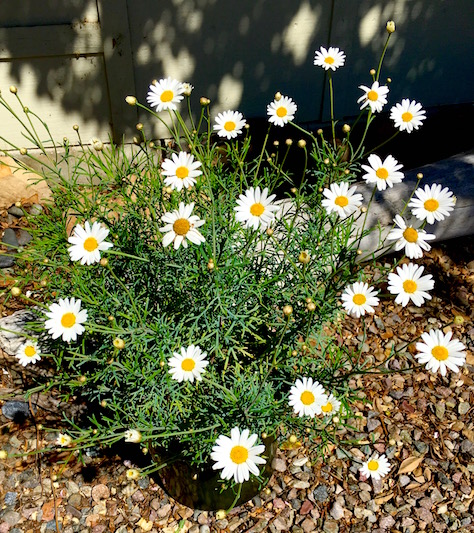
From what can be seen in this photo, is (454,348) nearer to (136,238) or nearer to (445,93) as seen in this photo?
(136,238)

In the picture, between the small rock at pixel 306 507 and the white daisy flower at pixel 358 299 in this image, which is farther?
the small rock at pixel 306 507

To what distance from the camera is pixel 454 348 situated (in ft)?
5.97

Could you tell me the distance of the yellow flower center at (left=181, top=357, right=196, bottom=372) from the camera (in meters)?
1.85

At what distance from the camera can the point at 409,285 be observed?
1.91 meters

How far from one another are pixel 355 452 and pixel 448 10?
341cm

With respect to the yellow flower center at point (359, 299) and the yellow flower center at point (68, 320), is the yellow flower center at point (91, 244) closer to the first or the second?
the yellow flower center at point (68, 320)

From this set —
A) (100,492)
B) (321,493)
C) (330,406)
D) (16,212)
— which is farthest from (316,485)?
(16,212)

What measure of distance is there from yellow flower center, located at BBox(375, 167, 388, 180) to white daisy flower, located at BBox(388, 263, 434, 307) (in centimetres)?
35

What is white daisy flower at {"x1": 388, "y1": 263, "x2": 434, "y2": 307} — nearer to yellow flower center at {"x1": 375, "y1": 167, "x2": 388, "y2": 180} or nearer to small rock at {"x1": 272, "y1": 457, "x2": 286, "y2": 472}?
yellow flower center at {"x1": 375, "y1": 167, "x2": 388, "y2": 180}

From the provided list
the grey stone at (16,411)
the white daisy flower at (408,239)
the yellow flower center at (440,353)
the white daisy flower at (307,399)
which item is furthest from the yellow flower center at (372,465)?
the grey stone at (16,411)

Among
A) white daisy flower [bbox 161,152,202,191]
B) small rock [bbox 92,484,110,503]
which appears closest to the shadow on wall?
white daisy flower [bbox 161,152,202,191]

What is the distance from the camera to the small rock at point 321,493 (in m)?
2.74

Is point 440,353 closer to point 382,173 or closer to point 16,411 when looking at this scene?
point 382,173

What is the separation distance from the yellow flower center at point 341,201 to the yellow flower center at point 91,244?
81cm
